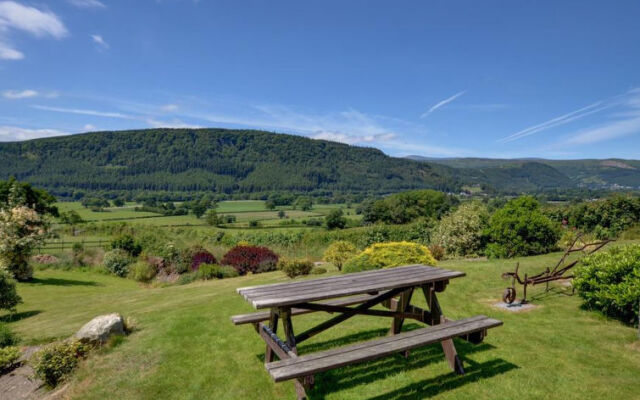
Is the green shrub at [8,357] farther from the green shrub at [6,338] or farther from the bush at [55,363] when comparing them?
the bush at [55,363]

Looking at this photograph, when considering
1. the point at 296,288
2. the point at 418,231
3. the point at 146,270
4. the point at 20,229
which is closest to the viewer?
the point at 296,288

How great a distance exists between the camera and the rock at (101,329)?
6.70 m

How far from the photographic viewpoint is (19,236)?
53.7 ft

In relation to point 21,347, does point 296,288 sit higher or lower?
higher

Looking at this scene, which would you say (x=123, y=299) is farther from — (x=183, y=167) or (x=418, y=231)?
(x=183, y=167)

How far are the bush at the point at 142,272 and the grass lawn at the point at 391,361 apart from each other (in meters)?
12.8

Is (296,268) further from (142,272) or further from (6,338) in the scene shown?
(142,272)

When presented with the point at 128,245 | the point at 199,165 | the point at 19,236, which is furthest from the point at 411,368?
the point at 199,165

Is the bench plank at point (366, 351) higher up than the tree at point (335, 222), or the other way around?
the bench plank at point (366, 351)

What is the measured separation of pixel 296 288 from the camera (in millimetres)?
5254

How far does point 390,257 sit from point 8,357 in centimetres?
968

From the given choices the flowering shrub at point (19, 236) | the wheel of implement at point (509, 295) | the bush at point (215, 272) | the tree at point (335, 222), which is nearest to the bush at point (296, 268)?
the bush at point (215, 272)

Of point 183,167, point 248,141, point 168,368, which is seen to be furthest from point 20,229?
point 248,141

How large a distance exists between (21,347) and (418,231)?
24.6 meters
